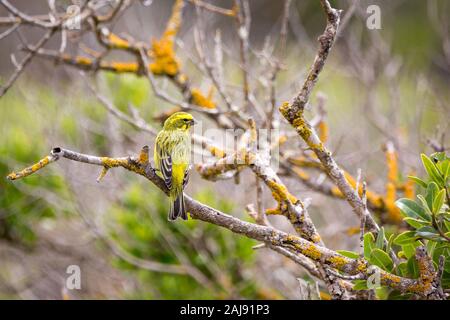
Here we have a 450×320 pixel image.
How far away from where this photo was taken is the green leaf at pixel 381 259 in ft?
8.83

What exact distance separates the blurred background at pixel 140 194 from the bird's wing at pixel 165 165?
115cm

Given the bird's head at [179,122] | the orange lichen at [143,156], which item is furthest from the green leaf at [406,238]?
the bird's head at [179,122]

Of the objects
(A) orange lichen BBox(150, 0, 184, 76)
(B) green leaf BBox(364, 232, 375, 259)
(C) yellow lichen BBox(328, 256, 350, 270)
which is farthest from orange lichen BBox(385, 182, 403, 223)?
(A) orange lichen BBox(150, 0, 184, 76)

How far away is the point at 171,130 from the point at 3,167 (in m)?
3.28

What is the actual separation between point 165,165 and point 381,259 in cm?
137

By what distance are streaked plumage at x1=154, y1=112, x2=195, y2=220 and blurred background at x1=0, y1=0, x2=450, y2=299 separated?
0.85 meters

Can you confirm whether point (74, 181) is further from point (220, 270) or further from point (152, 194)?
point (220, 270)

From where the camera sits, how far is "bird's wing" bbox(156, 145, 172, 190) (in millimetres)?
3320

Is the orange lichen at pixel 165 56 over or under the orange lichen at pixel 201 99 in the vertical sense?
over

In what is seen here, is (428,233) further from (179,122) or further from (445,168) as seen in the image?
(179,122)

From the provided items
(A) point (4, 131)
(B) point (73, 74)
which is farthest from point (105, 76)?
(A) point (4, 131)

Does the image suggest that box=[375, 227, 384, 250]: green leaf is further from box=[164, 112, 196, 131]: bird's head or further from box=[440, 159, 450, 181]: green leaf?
box=[164, 112, 196, 131]: bird's head

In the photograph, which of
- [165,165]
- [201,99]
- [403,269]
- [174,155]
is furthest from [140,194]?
[403,269]

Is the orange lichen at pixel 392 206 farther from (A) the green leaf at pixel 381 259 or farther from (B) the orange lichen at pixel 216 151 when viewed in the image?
(A) the green leaf at pixel 381 259
